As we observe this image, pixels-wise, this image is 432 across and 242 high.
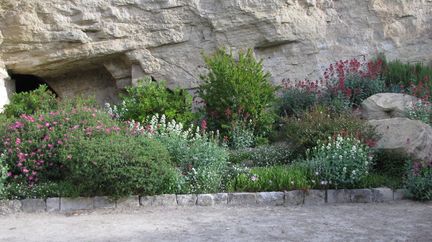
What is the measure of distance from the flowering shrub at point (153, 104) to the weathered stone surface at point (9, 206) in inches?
134

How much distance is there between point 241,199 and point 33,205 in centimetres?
278

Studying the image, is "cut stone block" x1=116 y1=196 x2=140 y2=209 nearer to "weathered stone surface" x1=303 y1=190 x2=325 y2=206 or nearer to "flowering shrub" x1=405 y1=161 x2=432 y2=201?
"weathered stone surface" x1=303 y1=190 x2=325 y2=206

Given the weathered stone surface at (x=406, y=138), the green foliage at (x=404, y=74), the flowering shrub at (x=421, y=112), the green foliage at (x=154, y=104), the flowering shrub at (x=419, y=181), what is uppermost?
the green foliage at (x=404, y=74)

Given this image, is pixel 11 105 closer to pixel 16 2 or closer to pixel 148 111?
pixel 16 2

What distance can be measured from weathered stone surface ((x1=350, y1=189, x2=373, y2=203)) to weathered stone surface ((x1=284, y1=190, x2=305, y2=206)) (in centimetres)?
72

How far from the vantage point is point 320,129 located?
8.02 metres

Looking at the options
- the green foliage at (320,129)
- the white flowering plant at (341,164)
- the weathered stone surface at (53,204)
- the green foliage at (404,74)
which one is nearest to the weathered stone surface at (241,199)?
the white flowering plant at (341,164)

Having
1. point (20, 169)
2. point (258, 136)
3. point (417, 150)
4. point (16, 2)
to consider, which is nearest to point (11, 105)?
point (16, 2)

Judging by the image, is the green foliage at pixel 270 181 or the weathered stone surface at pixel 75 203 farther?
the green foliage at pixel 270 181

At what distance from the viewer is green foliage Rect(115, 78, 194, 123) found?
9.85 meters

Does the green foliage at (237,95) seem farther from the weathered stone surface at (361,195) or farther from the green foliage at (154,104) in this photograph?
the weathered stone surface at (361,195)

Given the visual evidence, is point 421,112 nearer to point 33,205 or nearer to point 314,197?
point 314,197

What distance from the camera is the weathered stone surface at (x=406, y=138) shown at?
7.56 metres

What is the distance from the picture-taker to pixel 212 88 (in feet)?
32.3
